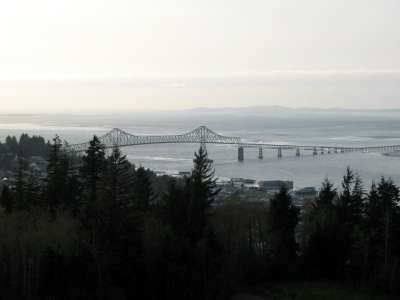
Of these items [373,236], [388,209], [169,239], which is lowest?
[373,236]

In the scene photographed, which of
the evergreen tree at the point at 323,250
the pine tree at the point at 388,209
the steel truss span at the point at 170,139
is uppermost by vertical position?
the steel truss span at the point at 170,139

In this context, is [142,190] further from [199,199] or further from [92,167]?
[199,199]

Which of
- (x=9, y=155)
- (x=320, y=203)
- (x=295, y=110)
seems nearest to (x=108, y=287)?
(x=320, y=203)

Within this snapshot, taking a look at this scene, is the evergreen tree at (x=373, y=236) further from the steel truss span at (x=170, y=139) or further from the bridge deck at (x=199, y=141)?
the steel truss span at (x=170, y=139)

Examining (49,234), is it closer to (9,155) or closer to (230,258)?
(230,258)

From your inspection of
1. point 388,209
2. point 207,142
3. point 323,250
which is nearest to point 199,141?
point 207,142

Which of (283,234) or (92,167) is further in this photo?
(92,167)

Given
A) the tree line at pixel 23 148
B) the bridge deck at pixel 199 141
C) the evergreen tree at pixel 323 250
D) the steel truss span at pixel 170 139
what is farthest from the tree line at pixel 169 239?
the steel truss span at pixel 170 139

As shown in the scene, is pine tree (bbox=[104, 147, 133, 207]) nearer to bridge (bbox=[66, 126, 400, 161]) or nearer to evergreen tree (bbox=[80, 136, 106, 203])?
evergreen tree (bbox=[80, 136, 106, 203])

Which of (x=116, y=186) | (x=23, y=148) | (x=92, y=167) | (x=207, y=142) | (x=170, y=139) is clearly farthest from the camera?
(x=170, y=139)
